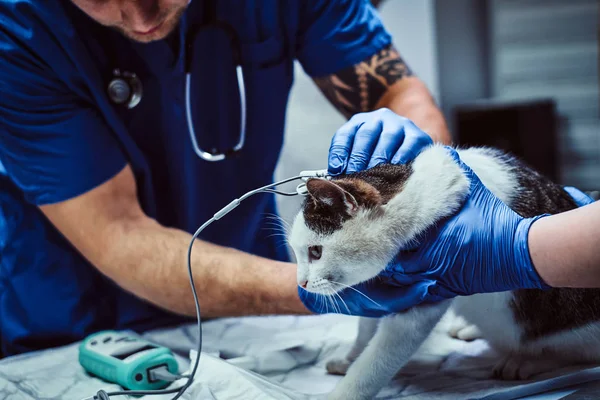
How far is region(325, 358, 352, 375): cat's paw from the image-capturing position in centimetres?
97

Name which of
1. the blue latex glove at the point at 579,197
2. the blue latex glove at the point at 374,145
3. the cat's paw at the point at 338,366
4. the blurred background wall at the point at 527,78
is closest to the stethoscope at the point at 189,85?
the blue latex glove at the point at 374,145

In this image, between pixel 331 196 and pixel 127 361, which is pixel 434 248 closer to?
pixel 331 196

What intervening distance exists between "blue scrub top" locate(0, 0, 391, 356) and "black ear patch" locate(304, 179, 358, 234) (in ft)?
1.49

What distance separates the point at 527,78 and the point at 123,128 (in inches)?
124

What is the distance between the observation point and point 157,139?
1.31 metres

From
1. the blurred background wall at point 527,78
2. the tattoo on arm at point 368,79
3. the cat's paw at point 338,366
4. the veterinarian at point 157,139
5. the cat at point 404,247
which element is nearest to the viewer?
the cat at point 404,247

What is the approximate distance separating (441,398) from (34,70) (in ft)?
2.99

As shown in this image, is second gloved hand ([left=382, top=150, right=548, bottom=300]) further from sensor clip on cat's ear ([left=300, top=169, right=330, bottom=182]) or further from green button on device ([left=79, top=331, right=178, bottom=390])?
green button on device ([left=79, top=331, right=178, bottom=390])

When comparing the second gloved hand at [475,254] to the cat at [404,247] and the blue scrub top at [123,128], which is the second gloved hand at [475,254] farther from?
the blue scrub top at [123,128]

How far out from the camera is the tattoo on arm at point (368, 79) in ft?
4.47

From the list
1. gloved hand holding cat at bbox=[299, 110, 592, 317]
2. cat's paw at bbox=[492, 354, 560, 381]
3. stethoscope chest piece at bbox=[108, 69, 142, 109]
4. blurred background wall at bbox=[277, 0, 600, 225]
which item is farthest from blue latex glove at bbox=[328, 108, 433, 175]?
blurred background wall at bbox=[277, 0, 600, 225]

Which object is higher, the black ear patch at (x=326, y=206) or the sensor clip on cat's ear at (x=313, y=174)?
the sensor clip on cat's ear at (x=313, y=174)

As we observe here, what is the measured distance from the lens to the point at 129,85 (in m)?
1.20

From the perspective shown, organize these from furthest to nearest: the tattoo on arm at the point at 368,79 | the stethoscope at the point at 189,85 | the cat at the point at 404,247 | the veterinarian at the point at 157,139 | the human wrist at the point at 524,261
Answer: the tattoo on arm at the point at 368,79
the stethoscope at the point at 189,85
the veterinarian at the point at 157,139
the cat at the point at 404,247
the human wrist at the point at 524,261
